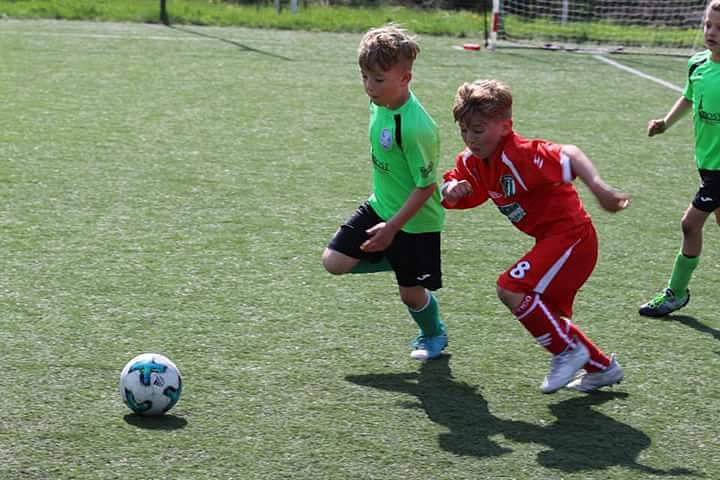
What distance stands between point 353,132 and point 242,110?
50.4 inches

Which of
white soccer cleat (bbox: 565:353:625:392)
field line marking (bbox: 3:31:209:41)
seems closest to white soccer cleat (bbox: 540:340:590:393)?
white soccer cleat (bbox: 565:353:625:392)

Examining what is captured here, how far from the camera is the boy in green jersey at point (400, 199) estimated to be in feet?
14.5

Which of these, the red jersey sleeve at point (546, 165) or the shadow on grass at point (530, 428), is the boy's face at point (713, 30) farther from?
the shadow on grass at point (530, 428)

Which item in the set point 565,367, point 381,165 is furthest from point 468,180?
point 565,367

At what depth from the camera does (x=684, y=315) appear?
18.3ft

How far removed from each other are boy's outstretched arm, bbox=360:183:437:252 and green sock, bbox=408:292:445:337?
0.51 meters

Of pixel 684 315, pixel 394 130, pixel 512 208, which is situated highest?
pixel 394 130

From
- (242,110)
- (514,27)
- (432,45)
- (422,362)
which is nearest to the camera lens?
(422,362)

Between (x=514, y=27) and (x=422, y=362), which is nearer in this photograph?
(x=422, y=362)

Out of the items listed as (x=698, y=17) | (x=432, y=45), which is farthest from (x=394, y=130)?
(x=698, y=17)

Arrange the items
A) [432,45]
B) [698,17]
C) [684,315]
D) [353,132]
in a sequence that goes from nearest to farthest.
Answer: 1. [684,315]
2. [353,132]
3. [432,45]
4. [698,17]

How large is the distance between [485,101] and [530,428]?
123 centimetres

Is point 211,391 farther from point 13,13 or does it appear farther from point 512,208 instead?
point 13,13

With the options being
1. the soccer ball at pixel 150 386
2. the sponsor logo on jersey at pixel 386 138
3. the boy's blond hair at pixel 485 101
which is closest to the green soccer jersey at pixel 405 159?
the sponsor logo on jersey at pixel 386 138
